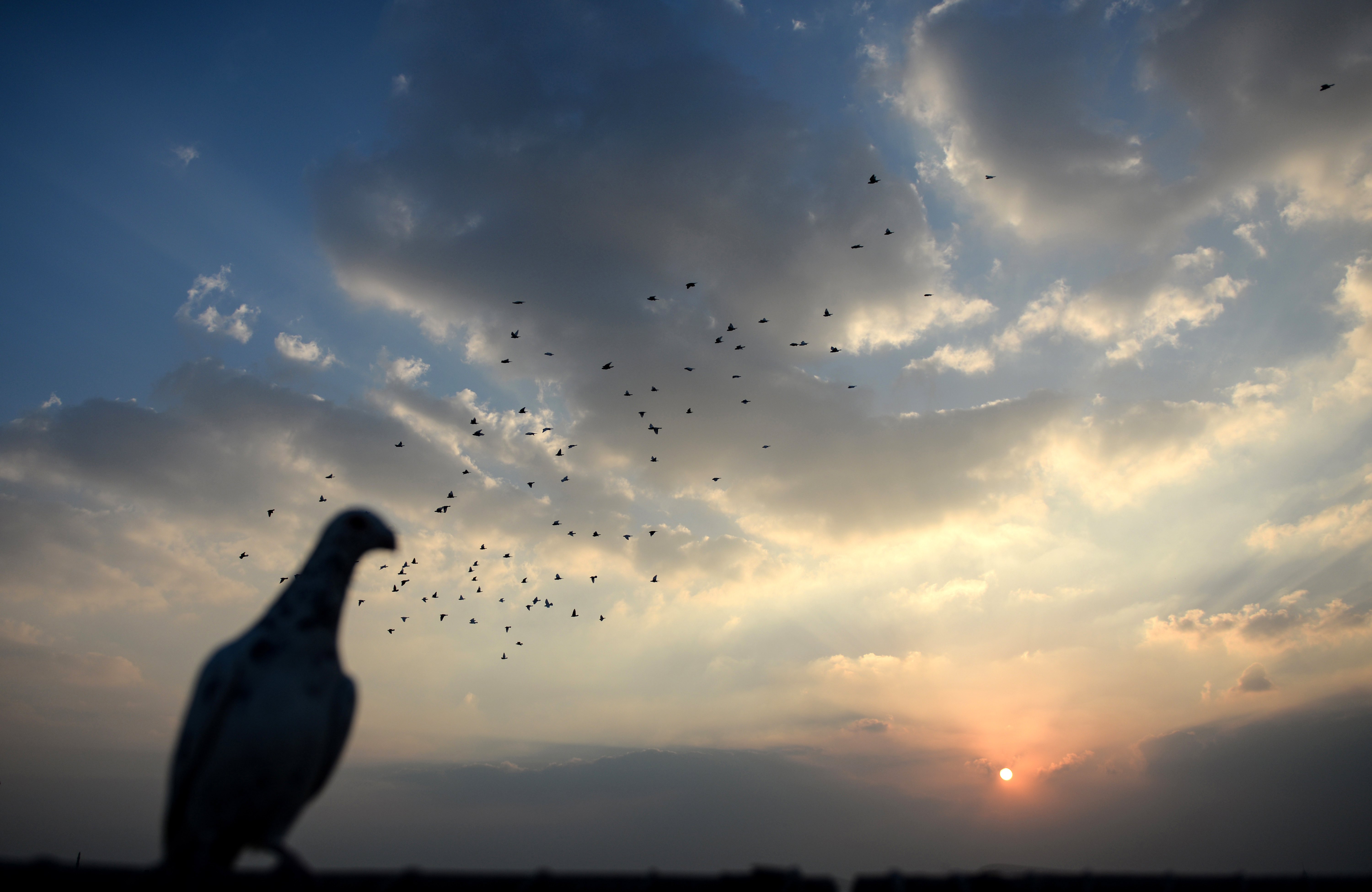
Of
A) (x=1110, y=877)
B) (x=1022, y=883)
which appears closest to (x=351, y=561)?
(x=1022, y=883)

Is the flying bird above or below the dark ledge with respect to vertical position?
above

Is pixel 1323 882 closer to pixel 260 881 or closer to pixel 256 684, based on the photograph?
pixel 260 881

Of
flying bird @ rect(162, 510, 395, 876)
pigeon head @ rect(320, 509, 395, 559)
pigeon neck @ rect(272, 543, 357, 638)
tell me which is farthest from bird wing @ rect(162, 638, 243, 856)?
pigeon head @ rect(320, 509, 395, 559)

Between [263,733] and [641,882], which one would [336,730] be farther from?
[641,882]

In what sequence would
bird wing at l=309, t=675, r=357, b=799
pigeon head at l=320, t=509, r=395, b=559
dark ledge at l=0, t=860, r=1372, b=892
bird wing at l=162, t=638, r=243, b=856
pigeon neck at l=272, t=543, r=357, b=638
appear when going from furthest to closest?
pigeon head at l=320, t=509, r=395, b=559 < pigeon neck at l=272, t=543, r=357, b=638 < bird wing at l=309, t=675, r=357, b=799 < bird wing at l=162, t=638, r=243, b=856 < dark ledge at l=0, t=860, r=1372, b=892

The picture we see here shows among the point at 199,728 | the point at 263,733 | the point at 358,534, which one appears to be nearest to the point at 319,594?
the point at 358,534

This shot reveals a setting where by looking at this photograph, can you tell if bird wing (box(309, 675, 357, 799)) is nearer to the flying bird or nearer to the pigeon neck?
the flying bird
